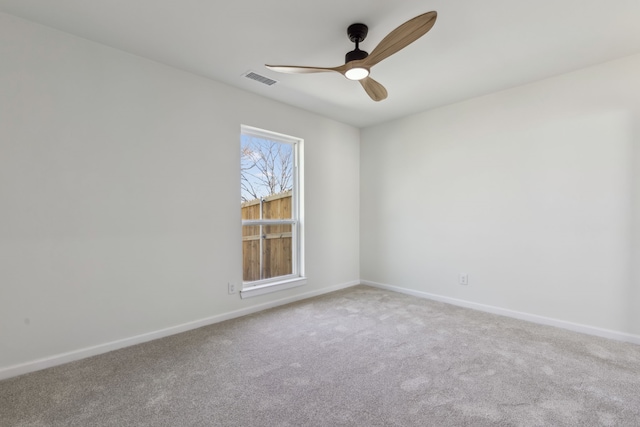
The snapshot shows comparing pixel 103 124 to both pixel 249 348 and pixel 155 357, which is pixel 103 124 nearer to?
pixel 155 357

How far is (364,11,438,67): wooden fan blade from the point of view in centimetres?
159

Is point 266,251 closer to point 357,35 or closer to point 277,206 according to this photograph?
point 277,206

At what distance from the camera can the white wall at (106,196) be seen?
2023mm

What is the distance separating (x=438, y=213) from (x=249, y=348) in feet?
8.90

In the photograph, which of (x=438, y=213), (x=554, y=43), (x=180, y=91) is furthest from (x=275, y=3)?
(x=438, y=213)

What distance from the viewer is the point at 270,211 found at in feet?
11.9

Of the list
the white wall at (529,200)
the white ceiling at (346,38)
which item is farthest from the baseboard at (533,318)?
the white ceiling at (346,38)

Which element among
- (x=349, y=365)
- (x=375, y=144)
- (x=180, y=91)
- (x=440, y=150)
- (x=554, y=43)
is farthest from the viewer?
(x=375, y=144)

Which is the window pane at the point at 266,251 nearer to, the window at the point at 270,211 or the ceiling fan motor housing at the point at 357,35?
the window at the point at 270,211

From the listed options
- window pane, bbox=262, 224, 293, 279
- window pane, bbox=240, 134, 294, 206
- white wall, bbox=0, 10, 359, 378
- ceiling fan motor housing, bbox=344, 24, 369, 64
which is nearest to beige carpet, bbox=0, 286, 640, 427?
white wall, bbox=0, 10, 359, 378

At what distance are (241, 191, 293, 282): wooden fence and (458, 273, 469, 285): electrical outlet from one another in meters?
2.09

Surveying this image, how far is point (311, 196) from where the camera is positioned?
393 centimetres

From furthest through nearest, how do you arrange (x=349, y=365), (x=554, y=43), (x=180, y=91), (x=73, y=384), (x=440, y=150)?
(x=440, y=150), (x=180, y=91), (x=554, y=43), (x=349, y=365), (x=73, y=384)

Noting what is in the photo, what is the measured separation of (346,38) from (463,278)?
9.46ft
